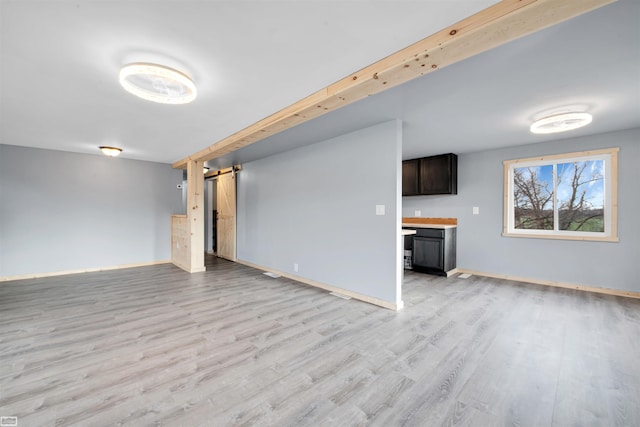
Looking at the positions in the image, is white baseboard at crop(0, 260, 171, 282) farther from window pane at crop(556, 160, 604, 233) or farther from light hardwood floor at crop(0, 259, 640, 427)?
window pane at crop(556, 160, 604, 233)

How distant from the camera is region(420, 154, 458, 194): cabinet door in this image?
5008 mm

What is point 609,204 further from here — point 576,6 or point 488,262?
point 576,6

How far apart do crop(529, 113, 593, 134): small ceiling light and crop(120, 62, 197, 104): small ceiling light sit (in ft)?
12.4

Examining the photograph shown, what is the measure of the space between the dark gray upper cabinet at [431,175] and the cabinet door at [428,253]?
100 cm

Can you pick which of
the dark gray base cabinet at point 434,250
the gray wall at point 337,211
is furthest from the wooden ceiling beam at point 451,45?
the dark gray base cabinet at point 434,250

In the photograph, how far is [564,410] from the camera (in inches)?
61.3

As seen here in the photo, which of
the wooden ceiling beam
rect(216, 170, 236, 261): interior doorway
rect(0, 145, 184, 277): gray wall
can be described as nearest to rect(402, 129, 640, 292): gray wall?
the wooden ceiling beam

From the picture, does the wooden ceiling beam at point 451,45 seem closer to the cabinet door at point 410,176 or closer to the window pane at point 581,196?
the cabinet door at point 410,176

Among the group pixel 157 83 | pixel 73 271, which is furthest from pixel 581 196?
pixel 73 271

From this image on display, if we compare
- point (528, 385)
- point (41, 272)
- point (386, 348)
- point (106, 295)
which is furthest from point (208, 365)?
point (41, 272)

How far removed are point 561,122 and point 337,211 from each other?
284 cm

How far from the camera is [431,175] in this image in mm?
5219

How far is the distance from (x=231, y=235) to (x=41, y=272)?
339cm

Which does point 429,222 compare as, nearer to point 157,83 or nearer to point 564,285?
point 564,285
